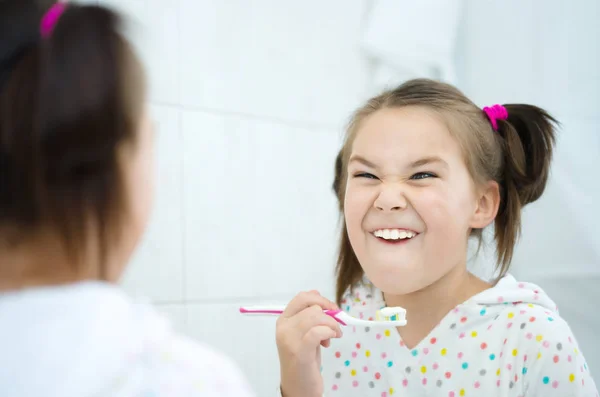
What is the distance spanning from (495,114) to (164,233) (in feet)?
2.00

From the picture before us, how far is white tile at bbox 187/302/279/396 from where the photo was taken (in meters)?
1.33

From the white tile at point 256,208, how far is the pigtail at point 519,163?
1.78 feet

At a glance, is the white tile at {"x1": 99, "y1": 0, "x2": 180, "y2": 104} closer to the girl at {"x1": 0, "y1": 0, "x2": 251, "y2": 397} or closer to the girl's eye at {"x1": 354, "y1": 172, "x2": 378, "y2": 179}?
the girl's eye at {"x1": 354, "y1": 172, "x2": 378, "y2": 179}

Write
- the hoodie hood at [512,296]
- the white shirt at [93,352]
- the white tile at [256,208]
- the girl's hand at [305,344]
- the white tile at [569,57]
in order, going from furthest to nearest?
the white tile at [569,57], the white tile at [256,208], the hoodie hood at [512,296], the girl's hand at [305,344], the white shirt at [93,352]

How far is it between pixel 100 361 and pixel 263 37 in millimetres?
1149

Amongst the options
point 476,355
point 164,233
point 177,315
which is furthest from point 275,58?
point 476,355

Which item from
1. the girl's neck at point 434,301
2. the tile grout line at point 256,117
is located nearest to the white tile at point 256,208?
the tile grout line at point 256,117

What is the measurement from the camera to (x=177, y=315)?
128cm

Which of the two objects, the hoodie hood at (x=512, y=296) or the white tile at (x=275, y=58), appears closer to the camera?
the hoodie hood at (x=512, y=296)

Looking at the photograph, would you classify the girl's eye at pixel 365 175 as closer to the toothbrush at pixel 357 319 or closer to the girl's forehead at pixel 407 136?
the girl's forehead at pixel 407 136

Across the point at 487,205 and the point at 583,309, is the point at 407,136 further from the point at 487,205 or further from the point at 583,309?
the point at 583,309

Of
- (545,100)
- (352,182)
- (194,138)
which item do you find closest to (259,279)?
(194,138)

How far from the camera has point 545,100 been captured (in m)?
1.48

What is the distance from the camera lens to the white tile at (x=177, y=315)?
1263mm
